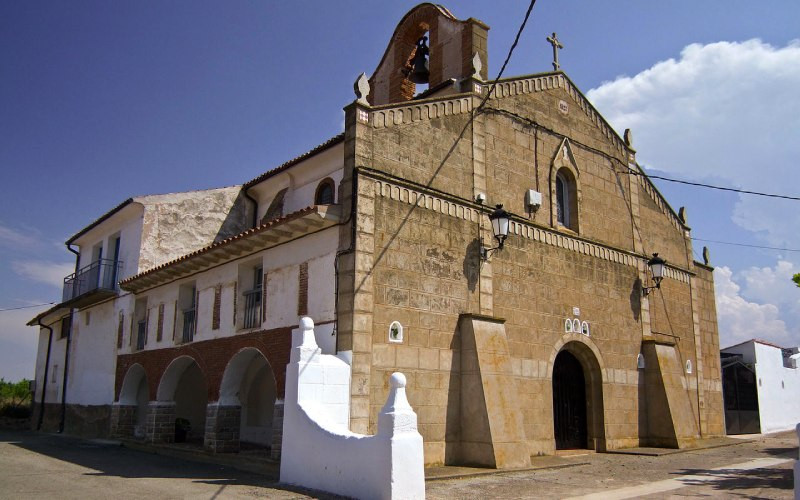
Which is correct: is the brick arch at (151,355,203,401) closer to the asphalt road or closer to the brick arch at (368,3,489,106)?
the asphalt road

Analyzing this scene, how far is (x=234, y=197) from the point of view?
20.1 m

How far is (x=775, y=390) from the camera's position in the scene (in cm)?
2311

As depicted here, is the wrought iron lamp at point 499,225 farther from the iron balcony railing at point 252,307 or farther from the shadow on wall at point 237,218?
the shadow on wall at point 237,218

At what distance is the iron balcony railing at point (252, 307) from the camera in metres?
14.2

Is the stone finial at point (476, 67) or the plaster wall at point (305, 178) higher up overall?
the stone finial at point (476, 67)

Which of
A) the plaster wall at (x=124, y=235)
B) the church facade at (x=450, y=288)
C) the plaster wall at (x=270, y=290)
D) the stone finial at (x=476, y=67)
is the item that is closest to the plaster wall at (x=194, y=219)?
the church facade at (x=450, y=288)

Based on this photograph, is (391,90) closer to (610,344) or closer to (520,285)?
(520,285)

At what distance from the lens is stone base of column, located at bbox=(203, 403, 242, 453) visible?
14.1 meters

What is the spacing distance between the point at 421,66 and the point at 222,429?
34.1ft

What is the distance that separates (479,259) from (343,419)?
4518 mm

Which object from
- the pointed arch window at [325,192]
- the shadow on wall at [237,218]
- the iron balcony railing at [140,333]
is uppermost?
the shadow on wall at [237,218]

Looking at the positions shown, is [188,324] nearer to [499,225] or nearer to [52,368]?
[499,225]

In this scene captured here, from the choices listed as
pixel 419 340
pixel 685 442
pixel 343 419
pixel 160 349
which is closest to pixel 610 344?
pixel 685 442

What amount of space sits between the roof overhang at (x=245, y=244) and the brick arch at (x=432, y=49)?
5372 millimetres
